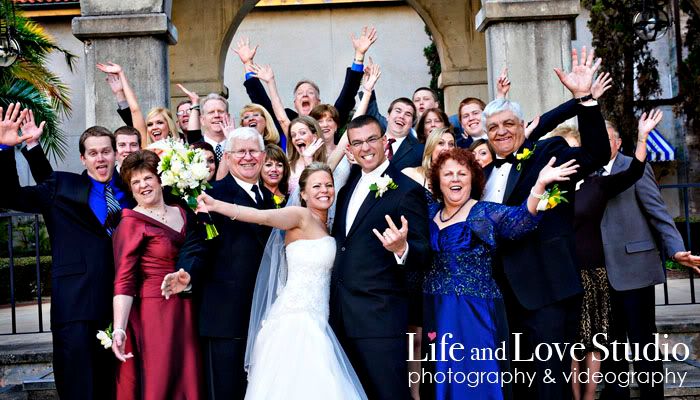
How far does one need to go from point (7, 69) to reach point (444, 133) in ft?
40.9

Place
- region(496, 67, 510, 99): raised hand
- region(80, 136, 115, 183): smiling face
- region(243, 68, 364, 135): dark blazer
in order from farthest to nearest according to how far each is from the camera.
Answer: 1. region(243, 68, 364, 135): dark blazer
2. region(496, 67, 510, 99): raised hand
3. region(80, 136, 115, 183): smiling face

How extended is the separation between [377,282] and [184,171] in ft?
4.56

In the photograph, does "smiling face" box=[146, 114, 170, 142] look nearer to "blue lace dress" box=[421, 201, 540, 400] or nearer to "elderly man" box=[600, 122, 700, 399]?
"blue lace dress" box=[421, 201, 540, 400]

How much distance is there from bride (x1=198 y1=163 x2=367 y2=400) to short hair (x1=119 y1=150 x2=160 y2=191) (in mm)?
715

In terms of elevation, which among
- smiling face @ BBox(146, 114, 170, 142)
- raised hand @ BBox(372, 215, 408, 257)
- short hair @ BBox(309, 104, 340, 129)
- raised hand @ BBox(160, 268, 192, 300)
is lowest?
raised hand @ BBox(160, 268, 192, 300)

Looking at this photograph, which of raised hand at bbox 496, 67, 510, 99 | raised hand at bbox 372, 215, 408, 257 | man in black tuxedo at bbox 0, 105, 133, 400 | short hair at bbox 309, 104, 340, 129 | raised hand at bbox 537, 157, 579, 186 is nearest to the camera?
raised hand at bbox 537, 157, 579, 186

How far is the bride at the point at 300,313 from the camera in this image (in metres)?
5.01

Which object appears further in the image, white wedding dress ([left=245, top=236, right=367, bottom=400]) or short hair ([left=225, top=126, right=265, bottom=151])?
short hair ([left=225, top=126, right=265, bottom=151])

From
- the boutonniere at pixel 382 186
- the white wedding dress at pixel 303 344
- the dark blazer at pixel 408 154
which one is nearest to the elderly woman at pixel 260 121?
the dark blazer at pixel 408 154

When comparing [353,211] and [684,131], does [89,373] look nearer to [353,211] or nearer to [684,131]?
[353,211]

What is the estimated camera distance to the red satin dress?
208 inches

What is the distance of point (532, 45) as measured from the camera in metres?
8.02

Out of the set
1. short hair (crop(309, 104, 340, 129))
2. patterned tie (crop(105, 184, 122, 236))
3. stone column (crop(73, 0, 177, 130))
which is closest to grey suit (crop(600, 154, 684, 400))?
short hair (crop(309, 104, 340, 129))

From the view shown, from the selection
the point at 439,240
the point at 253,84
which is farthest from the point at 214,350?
the point at 253,84
